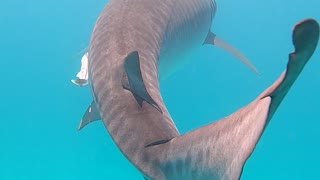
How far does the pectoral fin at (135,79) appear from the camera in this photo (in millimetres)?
1627

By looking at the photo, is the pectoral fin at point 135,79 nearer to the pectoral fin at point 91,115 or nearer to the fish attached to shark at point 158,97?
the fish attached to shark at point 158,97

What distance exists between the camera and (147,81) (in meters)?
1.86

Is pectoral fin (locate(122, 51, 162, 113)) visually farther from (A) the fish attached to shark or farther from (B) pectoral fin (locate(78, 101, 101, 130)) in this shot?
(B) pectoral fin (locate(78, 101, 101, 130))

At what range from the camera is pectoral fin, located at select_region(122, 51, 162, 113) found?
5.34ft

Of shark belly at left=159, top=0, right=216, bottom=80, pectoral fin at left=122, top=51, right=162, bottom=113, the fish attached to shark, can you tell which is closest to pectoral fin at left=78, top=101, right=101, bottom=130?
the fish attached to shark

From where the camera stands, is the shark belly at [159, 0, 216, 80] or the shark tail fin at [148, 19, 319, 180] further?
the shark belly at [159, 0, 216, 80]

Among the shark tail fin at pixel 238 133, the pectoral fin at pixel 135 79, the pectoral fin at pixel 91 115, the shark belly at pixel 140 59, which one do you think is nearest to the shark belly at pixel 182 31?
the shark belly at pixel 140 59

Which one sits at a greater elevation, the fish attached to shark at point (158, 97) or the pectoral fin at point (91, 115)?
the fish attached to shark at point (158, 97)

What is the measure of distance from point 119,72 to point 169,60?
3.59ft

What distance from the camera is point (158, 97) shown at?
5.82 ft

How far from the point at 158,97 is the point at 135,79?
0.51 feet

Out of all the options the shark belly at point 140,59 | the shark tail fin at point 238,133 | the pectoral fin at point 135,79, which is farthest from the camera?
the pectoral fin at point 135,79

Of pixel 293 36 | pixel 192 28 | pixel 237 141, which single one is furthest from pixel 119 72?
pixel 192 28

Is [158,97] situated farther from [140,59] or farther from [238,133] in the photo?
[238,133]
